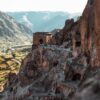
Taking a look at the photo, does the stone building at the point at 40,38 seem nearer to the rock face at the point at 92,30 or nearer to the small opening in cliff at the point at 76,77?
the small opening in cliff at the point at 76,77

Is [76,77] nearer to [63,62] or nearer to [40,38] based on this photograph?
[63,62]

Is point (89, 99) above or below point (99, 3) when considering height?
below

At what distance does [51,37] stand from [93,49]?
52.9 metres

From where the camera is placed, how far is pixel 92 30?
47.9 m

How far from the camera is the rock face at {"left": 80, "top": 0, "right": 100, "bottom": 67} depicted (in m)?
44.1

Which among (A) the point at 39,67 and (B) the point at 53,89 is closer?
(B) the point at 53,89

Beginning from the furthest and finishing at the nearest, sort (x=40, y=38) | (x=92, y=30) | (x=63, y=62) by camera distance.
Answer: (x=40, y=38) < (x=63, y=62) < (x=92, y=30)

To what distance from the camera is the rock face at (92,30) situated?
44.1 meters

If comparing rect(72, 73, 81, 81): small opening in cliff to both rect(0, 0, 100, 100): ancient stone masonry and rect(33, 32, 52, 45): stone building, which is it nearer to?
rect(0, 0, 100, 100): ancient stone masonry

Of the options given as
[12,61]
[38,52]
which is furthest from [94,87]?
[12,61]

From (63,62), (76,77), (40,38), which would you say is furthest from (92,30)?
(40,38)

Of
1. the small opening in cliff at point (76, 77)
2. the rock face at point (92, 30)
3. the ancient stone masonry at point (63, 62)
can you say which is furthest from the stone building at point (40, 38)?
the rock face at point (92, 30)

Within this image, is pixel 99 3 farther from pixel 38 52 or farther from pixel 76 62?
pixel 38 52

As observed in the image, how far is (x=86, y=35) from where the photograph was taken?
5409 centimetres
